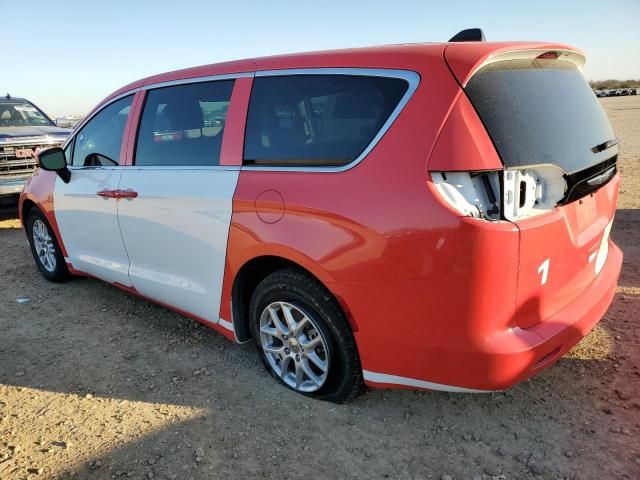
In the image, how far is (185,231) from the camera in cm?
309

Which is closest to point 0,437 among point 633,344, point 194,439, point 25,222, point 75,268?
point 194,439

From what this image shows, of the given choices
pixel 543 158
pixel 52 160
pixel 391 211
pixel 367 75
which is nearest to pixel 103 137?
pixel 52 160

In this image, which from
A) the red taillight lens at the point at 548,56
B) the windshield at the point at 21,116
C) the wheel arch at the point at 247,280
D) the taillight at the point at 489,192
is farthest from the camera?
the windshield at the point at 21,116

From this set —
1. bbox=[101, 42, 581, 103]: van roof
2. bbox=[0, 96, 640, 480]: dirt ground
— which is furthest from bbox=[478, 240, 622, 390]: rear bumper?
bbox=[101, 42, 581, 103]: van roof

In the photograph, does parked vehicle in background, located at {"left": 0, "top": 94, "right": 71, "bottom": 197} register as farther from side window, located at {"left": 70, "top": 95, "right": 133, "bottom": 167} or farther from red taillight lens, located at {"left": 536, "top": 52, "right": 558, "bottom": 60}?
red taillight lens, located at {"left": 536, "top": 52, "right": 558, "bottom": 60}

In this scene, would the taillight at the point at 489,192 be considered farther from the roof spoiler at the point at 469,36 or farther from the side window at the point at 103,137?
the side window at the point at 103,137

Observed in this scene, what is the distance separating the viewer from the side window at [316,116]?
2.29 m

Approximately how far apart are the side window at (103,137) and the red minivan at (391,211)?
59 centimetres

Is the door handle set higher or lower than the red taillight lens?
lower

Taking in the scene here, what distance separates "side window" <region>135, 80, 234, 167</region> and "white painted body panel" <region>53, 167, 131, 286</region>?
40 centimetres

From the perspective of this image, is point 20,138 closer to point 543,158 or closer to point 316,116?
point 316,116

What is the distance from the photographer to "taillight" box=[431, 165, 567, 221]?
2.00 m

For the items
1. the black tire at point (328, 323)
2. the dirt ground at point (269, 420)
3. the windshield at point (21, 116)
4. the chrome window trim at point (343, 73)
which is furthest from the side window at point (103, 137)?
the windshield at point (21, 116)

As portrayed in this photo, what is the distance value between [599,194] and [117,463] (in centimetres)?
274
